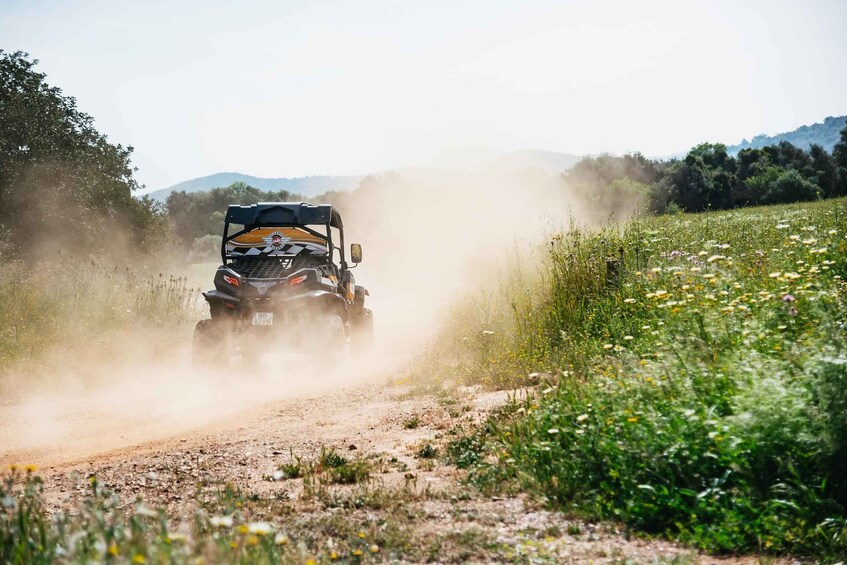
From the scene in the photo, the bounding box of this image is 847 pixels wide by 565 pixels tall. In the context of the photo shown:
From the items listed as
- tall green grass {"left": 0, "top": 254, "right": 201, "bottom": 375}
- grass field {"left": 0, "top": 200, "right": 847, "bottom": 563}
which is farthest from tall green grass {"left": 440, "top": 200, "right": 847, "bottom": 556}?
tall green grass {"left": 0, "top": 254, "right": 201, "bottom": 375}

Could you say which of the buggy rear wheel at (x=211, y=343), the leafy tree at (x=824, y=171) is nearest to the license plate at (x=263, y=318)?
the buggy rear wheel at (x=211, y=343)

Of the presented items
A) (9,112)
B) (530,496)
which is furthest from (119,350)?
(9,112)

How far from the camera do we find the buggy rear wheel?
1030 centimetres

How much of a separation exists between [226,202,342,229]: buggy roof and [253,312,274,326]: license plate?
1653 mm

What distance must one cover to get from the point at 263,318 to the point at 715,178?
207ft

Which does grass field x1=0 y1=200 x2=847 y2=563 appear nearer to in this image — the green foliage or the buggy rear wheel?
the buggy rear wheel

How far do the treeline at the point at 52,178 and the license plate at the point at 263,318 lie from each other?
17.8 metres

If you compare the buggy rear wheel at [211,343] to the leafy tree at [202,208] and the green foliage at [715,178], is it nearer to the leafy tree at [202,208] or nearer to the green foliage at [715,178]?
the green foliage at [715,178]

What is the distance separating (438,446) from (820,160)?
76026 mm

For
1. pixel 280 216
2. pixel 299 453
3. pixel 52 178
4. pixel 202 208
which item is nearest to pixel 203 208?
pixel 202 208

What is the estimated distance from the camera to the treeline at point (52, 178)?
2530 centimetres

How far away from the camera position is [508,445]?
5348 millimetres

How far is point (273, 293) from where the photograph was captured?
10.3 metres

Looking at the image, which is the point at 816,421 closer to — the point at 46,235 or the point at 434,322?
the point at 434,322
